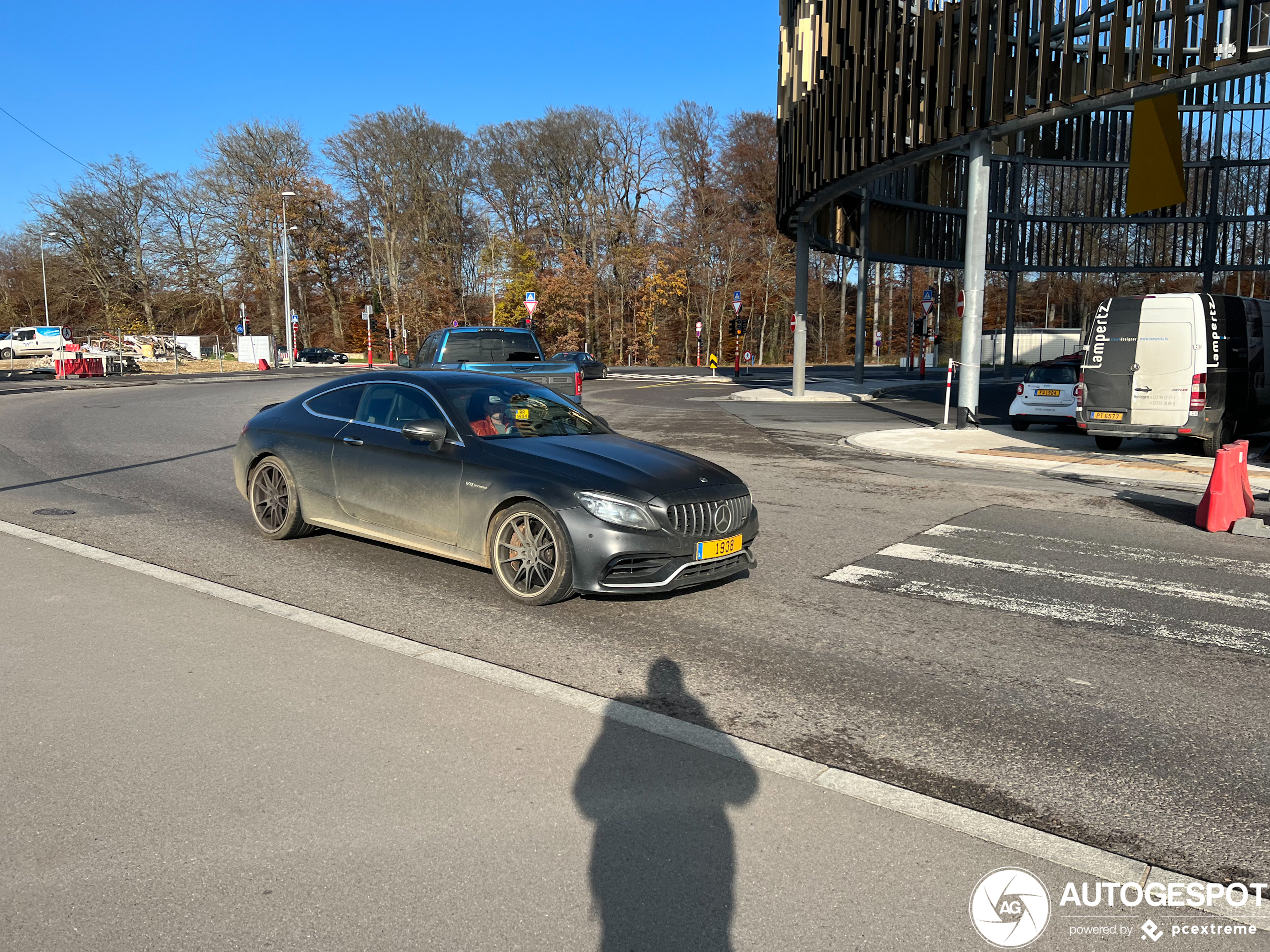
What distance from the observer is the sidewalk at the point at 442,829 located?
116 inches

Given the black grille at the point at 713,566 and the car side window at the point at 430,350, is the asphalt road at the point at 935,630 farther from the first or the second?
the car side window at the point at 430,350

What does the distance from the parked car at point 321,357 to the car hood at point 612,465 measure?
66.2 meters

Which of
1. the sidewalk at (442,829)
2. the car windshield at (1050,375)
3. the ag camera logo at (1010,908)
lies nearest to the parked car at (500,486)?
the sidewalk at (442,829)

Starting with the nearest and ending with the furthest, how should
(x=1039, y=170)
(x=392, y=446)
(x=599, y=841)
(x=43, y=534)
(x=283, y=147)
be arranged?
(x=599, y=841), (x=392, y=446), (x=43, y=534), (x=1039, y=170), (x=283, y=147)

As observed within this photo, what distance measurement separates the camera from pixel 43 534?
28.3 feet

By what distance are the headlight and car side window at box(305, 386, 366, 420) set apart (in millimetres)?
2608

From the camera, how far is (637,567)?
6.07 metres

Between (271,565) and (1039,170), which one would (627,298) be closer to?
(1039,170)

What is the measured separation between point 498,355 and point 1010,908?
13950 mm

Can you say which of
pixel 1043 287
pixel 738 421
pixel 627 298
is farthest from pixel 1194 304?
pixel 1043 287

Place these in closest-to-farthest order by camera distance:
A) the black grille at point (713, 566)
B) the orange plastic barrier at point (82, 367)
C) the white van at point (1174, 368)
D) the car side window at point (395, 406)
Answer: the black grille at point (713, 566), the car side window at point (395, 406), the white van at point (1174, 368), the orange plastic barrier at point (82, 367)

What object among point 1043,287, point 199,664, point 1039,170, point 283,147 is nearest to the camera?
point 199,664

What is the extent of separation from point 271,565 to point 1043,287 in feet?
258

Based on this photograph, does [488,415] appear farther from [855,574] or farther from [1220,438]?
[1220,438]
